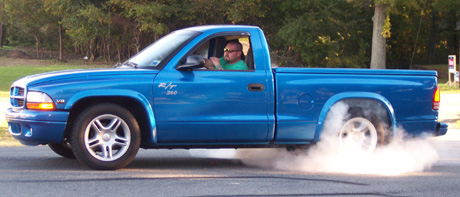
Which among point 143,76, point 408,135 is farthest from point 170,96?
point 408,135

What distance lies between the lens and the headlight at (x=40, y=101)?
22.6 ft

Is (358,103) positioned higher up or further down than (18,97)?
further down

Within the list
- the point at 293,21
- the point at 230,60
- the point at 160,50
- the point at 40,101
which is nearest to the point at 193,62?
the point at 160,50

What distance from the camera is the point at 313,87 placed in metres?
7.61

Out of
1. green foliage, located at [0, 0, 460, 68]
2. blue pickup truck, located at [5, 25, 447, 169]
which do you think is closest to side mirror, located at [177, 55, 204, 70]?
blue pickup truck, located at [5, 25, 447, 169]

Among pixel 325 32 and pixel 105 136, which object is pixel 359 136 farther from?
pixel 325 32

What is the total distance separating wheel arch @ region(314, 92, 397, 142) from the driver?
1.06 metres

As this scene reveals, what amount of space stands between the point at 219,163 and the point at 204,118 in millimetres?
1161

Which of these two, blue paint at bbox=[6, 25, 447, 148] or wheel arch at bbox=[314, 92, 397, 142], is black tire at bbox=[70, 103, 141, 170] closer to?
blue paint at bbox=[6, 25, 447, 148]

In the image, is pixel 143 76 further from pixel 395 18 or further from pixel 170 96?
pixel 395 18

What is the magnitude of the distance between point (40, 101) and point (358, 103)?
363 cm

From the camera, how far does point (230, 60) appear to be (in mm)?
7926

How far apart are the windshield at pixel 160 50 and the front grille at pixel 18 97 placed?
1.28 meters

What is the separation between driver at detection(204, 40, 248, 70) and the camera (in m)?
7.74
